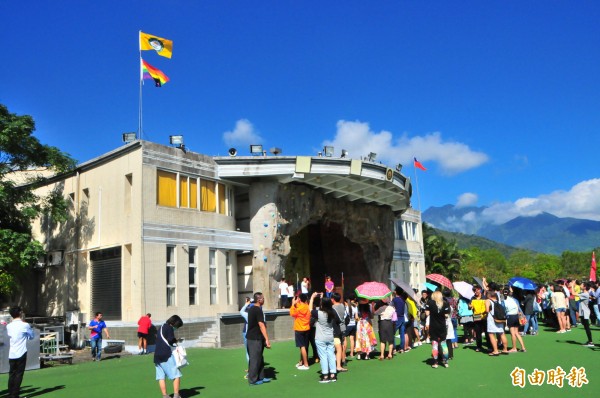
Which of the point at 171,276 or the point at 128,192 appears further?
the point at 128,192

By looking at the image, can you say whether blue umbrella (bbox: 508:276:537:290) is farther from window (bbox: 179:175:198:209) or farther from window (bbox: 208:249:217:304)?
window (bbox: 179:175:198:209)

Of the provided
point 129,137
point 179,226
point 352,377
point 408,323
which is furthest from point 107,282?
point 352,377

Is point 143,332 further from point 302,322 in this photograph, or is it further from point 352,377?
point 352,377

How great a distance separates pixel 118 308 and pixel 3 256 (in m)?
4.46

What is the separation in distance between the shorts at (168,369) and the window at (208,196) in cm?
1309

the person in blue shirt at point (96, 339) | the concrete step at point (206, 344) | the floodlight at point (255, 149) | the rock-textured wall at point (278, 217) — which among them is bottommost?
the concrete step at point (206, 344)

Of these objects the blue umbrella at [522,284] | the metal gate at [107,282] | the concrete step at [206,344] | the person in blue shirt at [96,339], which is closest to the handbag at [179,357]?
the person in blue shirt at [96,339]

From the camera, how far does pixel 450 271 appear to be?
44.2 m

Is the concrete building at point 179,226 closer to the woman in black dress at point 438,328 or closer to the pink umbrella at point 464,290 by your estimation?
the pink umbrella at point 464,290

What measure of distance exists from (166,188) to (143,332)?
5.60 meters

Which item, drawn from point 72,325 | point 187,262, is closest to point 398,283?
point 187,262

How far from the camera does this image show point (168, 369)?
8539 millimetres

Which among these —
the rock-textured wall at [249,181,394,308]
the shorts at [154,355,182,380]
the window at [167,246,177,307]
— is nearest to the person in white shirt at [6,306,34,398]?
the shorts at [154,355,182,380]

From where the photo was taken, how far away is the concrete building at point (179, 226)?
19.1 metres
